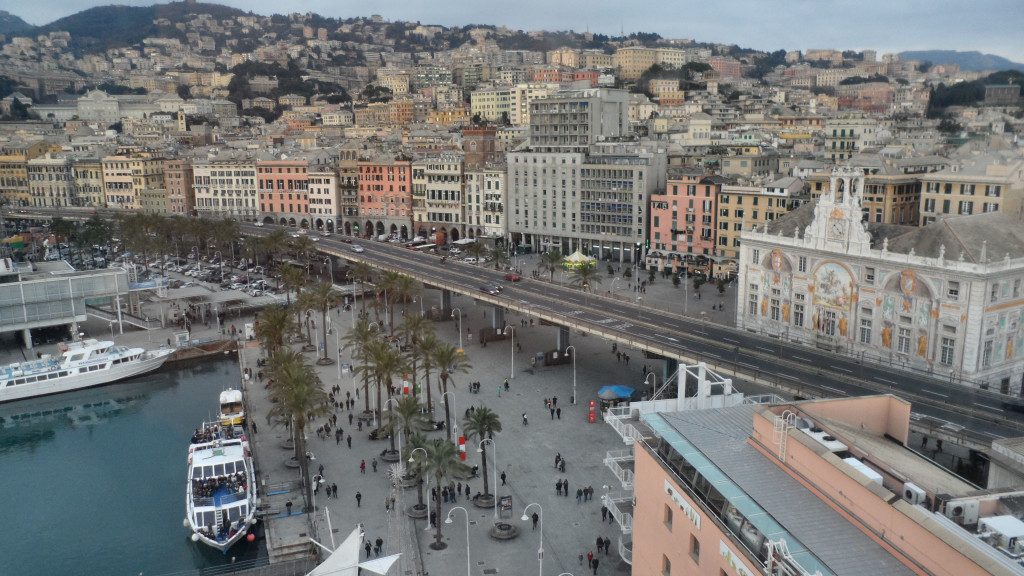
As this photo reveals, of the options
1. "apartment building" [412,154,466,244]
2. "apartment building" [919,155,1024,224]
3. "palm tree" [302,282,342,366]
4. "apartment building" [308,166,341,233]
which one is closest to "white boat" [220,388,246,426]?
"palm tree" [302,282,342,366]

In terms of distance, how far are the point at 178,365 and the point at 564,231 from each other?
66548 millimetres

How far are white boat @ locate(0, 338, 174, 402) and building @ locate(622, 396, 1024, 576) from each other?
64873 mm

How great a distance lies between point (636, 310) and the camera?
7794 centimetres

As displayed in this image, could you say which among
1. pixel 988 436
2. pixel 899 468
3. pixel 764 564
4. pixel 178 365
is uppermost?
pixel 899 468

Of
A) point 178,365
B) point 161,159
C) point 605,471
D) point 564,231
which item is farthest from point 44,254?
point 605,471

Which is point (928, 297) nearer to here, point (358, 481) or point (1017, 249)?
point (1017, 249)

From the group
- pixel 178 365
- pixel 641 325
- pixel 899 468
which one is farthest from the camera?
pixel 178 365

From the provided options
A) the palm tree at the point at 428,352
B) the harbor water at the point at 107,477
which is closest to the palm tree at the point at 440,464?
the harbor water at the point at 107,477

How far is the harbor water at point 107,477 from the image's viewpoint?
159ft

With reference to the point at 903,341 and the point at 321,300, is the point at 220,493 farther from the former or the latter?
the point at 903,341

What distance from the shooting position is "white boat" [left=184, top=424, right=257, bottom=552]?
48.1 meters

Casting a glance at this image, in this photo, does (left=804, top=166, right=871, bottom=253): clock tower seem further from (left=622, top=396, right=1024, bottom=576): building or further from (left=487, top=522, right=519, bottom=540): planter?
(left=622, top=396, right=1024, bottom=576): building

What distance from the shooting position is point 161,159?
177500 mm

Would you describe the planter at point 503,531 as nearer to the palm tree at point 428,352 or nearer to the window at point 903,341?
the palm tree at point 428,352
